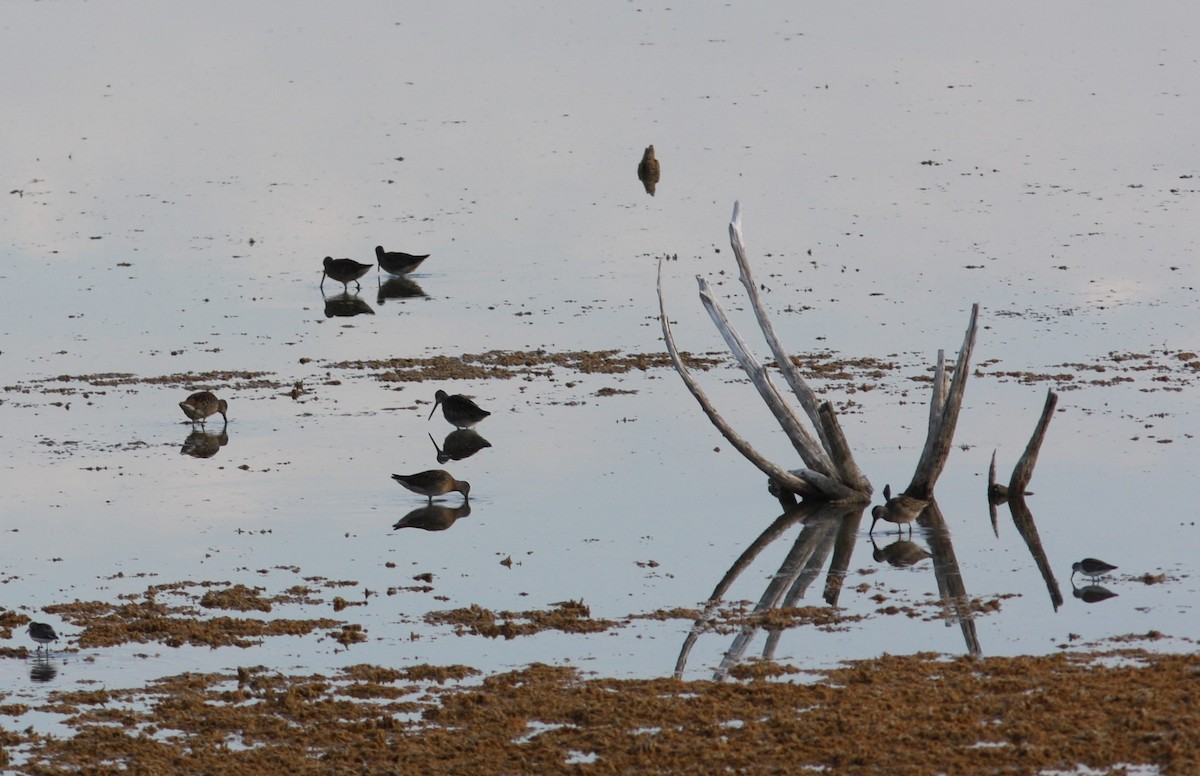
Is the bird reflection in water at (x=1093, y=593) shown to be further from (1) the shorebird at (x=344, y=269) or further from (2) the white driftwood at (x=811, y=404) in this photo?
(1) the shorebird at (x=344, y=269)

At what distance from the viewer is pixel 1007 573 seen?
48.2 ft

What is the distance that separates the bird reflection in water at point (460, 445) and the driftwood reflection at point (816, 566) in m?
3.57

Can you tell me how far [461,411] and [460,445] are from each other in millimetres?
352

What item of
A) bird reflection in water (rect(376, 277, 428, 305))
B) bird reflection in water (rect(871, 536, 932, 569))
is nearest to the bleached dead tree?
bird reflection in water (rect(871, 536, 932, 569))

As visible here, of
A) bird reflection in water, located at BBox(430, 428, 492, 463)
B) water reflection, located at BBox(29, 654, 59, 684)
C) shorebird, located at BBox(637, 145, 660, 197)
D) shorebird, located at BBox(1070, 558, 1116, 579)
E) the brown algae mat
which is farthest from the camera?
shorebird, located at BBox(637, 145, 660, 197)

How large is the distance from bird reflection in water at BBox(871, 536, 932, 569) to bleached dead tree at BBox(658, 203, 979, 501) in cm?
116

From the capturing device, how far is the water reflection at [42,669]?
12391 mm

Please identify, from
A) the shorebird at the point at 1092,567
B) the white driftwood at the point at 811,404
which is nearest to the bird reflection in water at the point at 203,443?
the white driftwood at the point at 811,404

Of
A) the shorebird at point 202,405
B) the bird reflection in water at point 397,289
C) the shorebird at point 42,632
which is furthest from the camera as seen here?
the bird reflection in water at point 397,289

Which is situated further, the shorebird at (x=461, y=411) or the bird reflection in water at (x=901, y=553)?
the shorebird at (x=461, y=411)

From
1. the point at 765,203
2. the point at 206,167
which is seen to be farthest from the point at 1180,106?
the point at 206,167

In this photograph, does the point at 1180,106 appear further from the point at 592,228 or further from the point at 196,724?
the point at 196,724

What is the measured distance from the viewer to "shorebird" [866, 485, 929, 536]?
15.8m

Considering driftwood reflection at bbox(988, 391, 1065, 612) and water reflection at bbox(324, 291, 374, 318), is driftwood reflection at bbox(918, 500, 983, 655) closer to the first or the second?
driftwood reflection at bbox(988, 391, 1065, 612)
